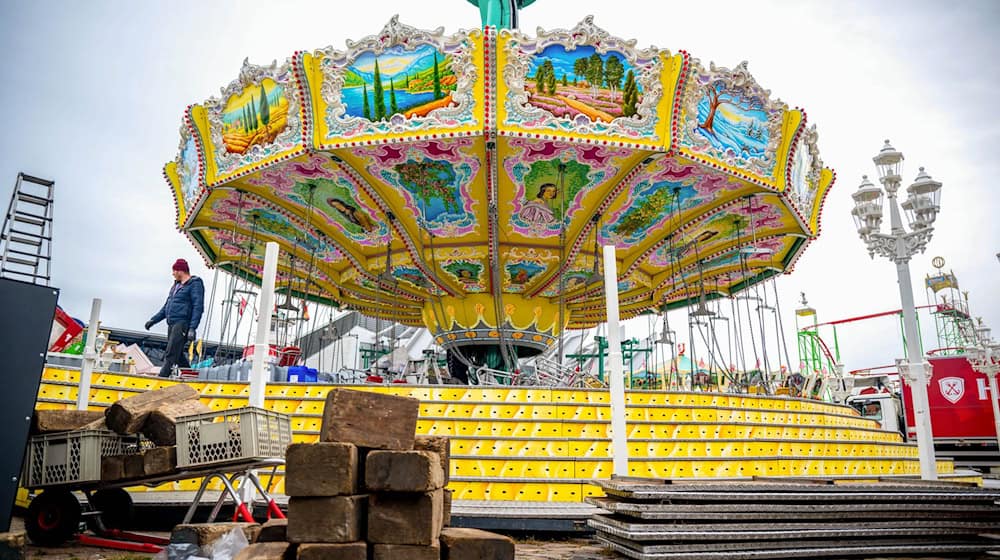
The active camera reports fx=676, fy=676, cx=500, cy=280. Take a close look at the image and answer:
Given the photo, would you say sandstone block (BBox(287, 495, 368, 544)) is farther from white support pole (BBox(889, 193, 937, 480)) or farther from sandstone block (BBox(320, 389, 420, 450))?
white support pole (BBox(889, 193, 937, 480))

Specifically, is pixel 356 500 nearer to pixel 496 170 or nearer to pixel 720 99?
pixel 496 170

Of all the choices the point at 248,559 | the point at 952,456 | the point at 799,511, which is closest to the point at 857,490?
the point at 799,511

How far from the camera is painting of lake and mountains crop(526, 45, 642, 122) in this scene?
9422mm

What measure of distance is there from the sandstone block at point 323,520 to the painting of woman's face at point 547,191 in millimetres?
8169

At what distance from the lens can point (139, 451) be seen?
225 inches

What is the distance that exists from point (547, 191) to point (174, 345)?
656 cm

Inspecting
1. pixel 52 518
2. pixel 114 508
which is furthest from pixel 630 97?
pixel 52 518

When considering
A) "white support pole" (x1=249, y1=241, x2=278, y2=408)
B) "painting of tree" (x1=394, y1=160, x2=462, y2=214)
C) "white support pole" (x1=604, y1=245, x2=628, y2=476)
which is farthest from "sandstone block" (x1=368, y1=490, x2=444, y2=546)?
"painting of tree" (x1=394, y1=160, x2=462, y2=214)

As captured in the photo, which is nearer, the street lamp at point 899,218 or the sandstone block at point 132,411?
the sandstone block at point 132,411

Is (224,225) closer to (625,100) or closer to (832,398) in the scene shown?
(625,100)

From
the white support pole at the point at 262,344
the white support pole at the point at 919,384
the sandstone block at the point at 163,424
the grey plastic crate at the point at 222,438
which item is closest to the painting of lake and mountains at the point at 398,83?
the white support pole at the point at 262,344

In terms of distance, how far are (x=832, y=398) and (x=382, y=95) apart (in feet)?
56.9

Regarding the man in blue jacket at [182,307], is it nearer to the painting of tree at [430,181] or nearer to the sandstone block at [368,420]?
the painting of tree at [430,181]

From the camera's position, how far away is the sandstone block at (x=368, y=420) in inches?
155
